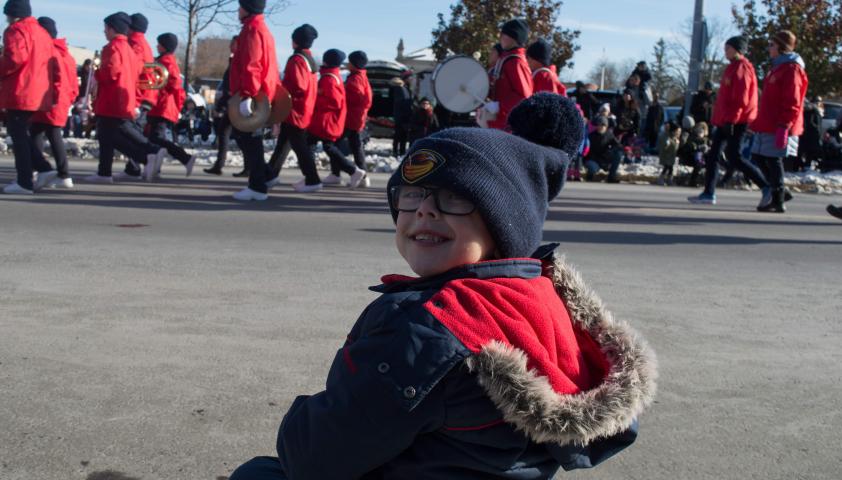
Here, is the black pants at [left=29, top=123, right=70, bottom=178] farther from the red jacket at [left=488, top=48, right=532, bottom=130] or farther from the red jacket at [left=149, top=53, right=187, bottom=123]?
the red jacket at [left=488, top=48, right=532, bottom=130]

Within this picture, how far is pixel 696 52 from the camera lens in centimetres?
2050

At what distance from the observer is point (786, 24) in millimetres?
29859

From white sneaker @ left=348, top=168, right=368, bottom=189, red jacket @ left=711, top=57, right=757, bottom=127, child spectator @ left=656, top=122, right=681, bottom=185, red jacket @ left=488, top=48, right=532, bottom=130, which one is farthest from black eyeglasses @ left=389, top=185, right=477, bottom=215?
child spectator @ left=656, top=122, right=681, bottom=185

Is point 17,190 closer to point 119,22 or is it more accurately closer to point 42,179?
point 42,179

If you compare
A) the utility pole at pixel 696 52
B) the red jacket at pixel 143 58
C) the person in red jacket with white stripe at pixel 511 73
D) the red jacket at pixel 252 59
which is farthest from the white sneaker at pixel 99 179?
the utility pole at pixel 696 52

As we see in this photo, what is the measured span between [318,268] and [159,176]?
7972 millimetres

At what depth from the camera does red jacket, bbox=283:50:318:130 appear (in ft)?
38.4

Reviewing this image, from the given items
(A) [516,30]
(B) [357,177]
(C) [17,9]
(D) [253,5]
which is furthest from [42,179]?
(A) [516,30]

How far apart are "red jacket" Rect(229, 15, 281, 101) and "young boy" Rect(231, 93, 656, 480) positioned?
8.13 m

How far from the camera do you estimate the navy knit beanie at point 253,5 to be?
9.95 metres

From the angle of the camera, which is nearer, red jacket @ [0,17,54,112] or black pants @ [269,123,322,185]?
red jacket @ [0,17,54,112]

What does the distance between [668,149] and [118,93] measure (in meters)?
10.1

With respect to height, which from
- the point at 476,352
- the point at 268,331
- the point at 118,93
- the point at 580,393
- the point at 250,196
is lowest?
the point at 268,331

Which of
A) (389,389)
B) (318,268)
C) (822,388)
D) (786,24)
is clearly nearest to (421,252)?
(389,389)
